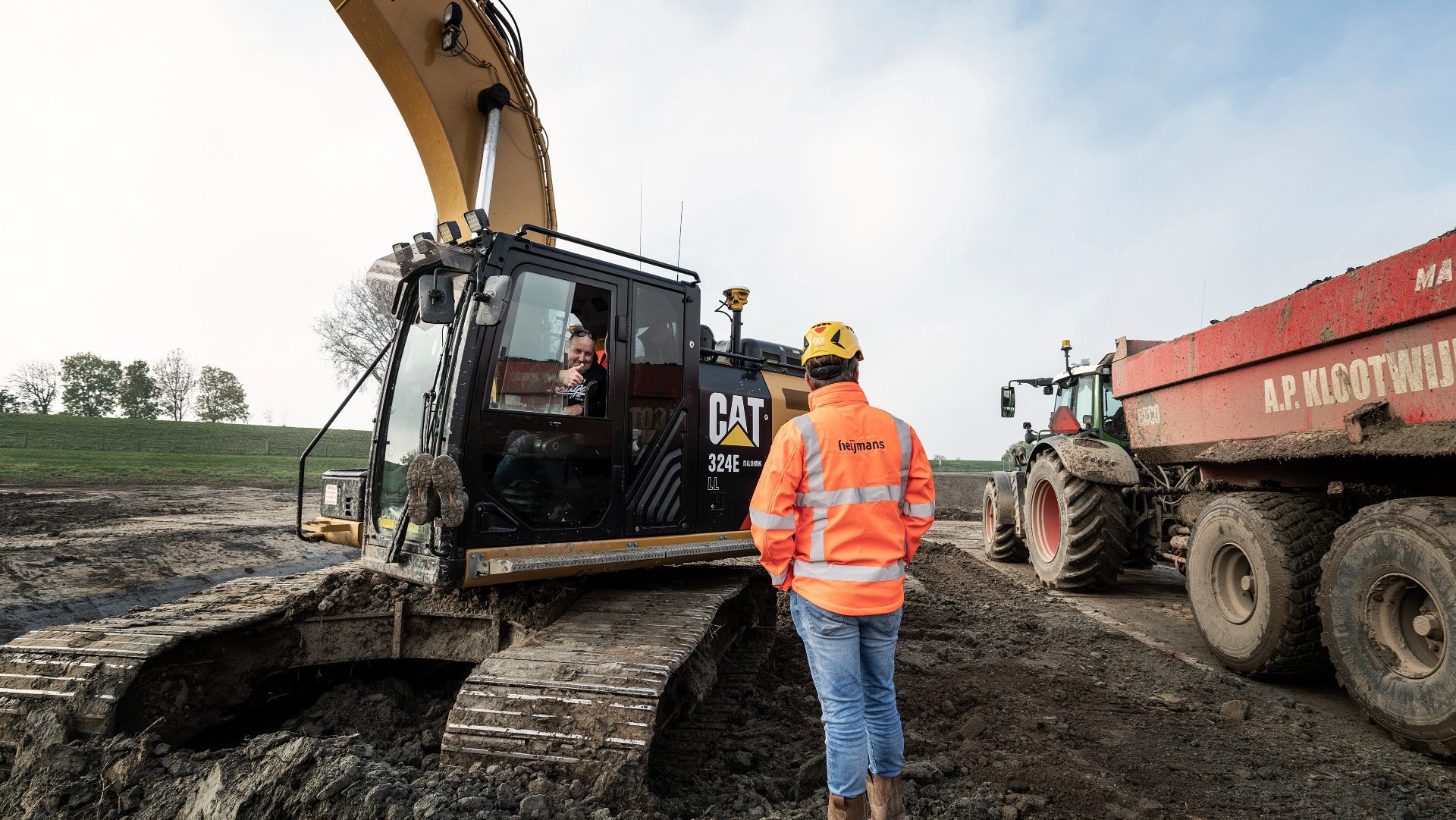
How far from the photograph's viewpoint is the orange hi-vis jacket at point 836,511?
8.57 feet

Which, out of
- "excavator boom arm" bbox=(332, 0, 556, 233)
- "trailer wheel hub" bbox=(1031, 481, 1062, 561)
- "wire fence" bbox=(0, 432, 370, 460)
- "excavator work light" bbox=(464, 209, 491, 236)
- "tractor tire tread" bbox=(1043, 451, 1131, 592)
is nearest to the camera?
"excavator work light" bbox=(464, 209, 491, 236)

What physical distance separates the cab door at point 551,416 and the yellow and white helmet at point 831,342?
156 cm

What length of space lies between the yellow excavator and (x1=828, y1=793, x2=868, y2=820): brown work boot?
0.70m

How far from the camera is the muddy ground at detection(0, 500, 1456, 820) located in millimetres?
2617

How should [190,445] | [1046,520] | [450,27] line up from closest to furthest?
1. [450,27]
2. [1046,520]
3. [190,445]

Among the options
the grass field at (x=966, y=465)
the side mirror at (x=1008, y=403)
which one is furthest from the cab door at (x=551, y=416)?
the grass field at (x=966, y=465)

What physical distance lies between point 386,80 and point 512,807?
185 inches

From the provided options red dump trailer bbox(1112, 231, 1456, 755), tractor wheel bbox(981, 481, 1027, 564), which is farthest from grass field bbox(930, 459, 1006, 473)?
red dump trailer bbox(1112, 231, 1456, 755)

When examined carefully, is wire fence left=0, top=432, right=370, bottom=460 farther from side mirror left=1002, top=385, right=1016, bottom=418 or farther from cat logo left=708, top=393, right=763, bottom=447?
cat logo left=708, top=393, right=763, bottom=447

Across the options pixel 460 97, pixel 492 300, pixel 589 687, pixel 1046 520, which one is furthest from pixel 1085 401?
pixel 589 687

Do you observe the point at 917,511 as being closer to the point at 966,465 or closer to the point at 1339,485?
the point at 1339,485

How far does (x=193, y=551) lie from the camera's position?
975 centimetres

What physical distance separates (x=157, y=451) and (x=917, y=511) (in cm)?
3814

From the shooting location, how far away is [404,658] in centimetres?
410
